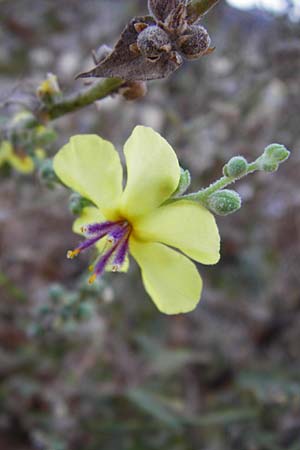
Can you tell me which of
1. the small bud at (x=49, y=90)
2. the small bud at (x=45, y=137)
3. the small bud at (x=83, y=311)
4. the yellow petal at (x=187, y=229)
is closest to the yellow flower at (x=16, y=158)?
the small bud at (x=45, y=137)

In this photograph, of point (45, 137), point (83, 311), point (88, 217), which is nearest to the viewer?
point (88, 217)

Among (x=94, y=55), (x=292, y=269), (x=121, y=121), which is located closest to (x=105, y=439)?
(x=292, y=269)

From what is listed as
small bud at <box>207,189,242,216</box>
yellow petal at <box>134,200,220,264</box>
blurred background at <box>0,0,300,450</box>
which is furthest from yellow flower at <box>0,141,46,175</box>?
small bud at <box>207,189,242,216</box>

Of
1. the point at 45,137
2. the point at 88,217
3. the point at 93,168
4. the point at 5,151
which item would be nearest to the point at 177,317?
the point at 5,151

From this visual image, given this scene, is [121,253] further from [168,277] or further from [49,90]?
[49,90]

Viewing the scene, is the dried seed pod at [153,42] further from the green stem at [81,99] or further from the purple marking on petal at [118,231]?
the purple marking on petal at [118,231]

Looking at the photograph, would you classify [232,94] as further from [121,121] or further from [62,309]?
[62,309]
